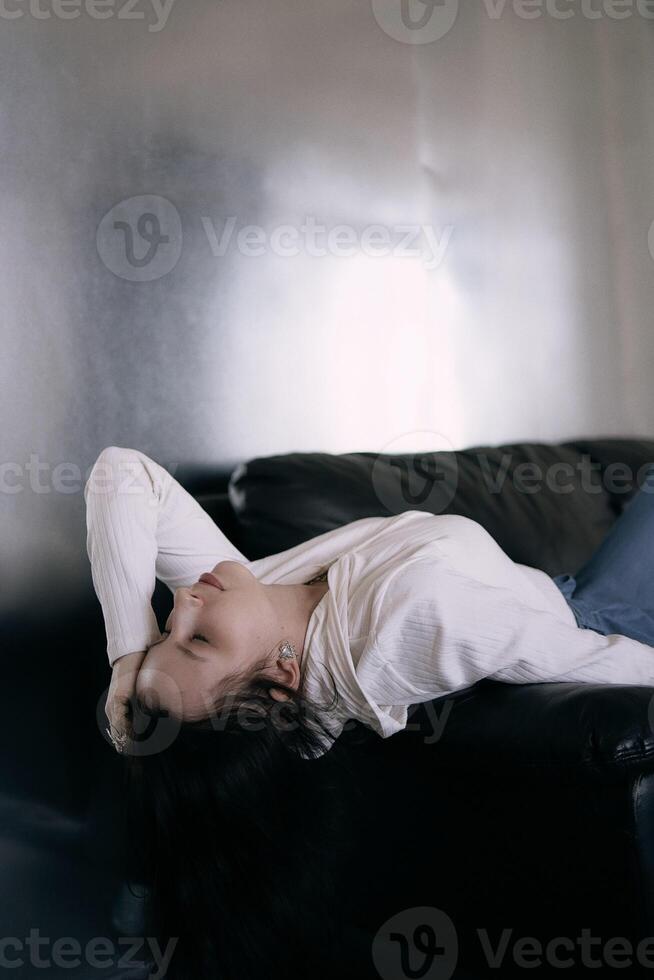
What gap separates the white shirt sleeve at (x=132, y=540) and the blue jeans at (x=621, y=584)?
71 cm

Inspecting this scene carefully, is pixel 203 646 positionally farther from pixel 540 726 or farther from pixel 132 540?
pixel 540 726

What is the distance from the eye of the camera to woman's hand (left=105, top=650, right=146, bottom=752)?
4.52 ft

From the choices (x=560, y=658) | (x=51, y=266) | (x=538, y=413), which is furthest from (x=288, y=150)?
(x=560, y=658)

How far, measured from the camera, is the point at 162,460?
2.07m

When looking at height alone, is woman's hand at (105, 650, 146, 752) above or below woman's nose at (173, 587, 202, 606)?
below

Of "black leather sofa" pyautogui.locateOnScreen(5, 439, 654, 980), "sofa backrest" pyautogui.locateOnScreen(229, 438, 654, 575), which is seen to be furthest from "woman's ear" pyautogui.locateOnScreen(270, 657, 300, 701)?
"sofa backrest" pyautogui.locateOnScreen(229, 438, 654, 575)

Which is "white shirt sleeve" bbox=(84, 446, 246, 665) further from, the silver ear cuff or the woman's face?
the silver ear cuff

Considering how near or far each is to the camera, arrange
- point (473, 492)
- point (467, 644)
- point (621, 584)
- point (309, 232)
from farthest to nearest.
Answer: point (309, 232)
point (473, 492)
point (621, 584)
point (467, 644)

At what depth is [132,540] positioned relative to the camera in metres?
1.47

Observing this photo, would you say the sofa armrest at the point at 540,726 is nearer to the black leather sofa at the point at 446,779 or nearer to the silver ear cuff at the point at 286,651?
the black leather sofa at the point at 446,779

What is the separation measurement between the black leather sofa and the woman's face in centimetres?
22

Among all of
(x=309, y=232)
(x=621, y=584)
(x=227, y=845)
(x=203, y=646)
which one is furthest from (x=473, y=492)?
(x=227, y=845)

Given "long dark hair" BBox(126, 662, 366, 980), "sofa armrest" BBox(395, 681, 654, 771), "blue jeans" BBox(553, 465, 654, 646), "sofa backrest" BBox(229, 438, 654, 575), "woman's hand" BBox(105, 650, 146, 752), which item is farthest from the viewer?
"sofa backrest" BBox(229, 438, 654, 575)

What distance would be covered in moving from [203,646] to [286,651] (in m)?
0.13
